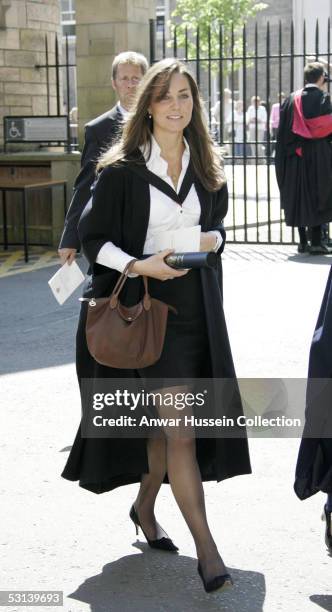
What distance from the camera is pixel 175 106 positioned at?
A: 4.19m

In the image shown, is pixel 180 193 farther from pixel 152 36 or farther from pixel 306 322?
pixel 152 36

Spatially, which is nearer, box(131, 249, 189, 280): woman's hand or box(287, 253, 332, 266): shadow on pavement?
box(131, 249, 189, 280): woman's hand

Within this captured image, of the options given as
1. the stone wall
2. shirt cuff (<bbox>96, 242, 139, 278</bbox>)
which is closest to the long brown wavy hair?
shirt cuff (<bbox>96, 242, 139, 278</bbox>)

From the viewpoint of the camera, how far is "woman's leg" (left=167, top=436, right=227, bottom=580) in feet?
13.1

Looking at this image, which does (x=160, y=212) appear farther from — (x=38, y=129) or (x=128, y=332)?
(x=38, y=129)

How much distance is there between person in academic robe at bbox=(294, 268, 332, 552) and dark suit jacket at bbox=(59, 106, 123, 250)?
1896mm

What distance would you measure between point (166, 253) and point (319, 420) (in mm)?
819

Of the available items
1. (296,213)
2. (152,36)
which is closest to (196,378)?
(296,213)

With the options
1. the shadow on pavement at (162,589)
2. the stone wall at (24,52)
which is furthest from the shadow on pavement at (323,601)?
the stone wall at (24,52)

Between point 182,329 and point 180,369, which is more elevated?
point 182,329

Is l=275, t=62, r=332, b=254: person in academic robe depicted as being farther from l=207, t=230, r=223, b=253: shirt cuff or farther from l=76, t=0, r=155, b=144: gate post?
l=207, t=230, r=223, b=253: shirt cuff

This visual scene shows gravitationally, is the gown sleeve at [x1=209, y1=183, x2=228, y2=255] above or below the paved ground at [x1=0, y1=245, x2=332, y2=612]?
above

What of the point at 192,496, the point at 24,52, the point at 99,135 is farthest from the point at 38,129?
the point at 192,496

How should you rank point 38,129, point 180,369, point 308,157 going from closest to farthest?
point 180,369 < point 308,157 < point 38,129
